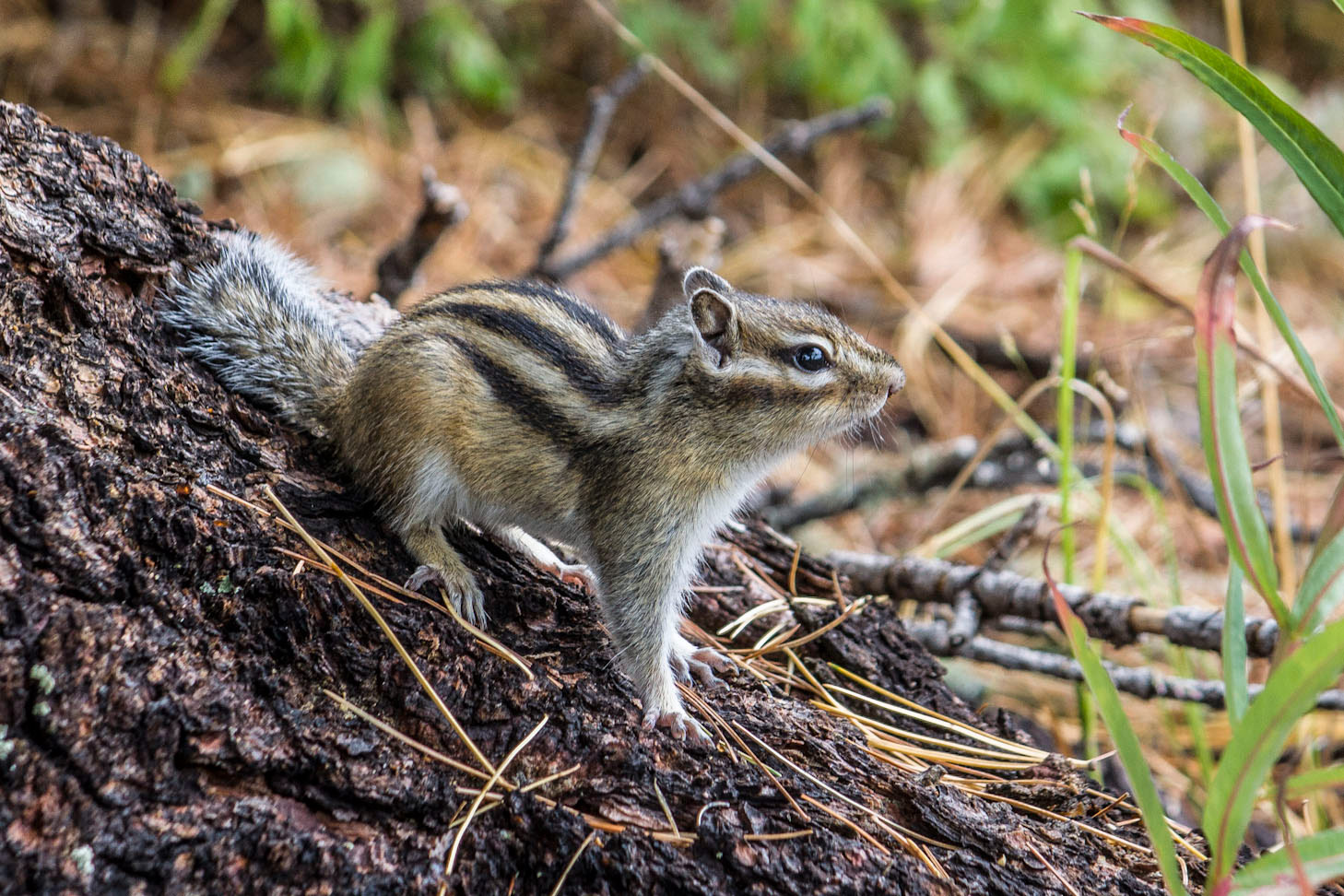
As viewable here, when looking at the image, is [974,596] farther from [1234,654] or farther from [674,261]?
[674,261]

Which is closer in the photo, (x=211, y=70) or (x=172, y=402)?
(x=172, y=402)

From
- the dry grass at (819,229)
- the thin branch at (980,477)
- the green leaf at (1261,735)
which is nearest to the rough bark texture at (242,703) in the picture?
the green leaf at (1261,735)

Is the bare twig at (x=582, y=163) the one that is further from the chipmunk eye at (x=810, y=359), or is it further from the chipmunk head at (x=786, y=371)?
the chipmunk eye at (x=810, y=359)

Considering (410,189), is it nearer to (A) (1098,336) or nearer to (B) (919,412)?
(B) (919,412)

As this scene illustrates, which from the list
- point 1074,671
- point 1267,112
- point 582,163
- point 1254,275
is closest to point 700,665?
point 1074,671

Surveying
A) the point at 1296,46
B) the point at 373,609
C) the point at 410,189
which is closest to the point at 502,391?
the point at 373,609
